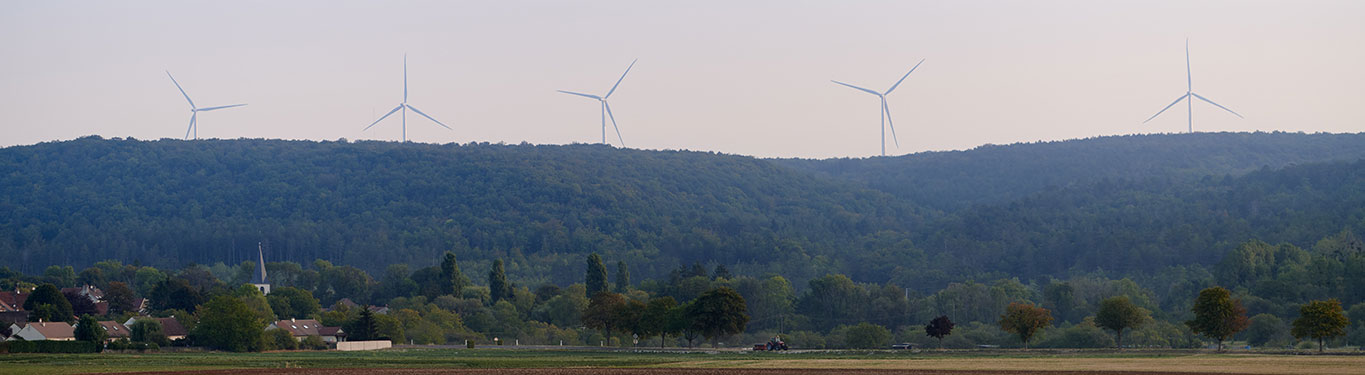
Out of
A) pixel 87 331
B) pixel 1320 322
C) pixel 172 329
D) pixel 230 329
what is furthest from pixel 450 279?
pixel 1320 322

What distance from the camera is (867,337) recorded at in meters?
126

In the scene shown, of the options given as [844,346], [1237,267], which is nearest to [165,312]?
[844,346]

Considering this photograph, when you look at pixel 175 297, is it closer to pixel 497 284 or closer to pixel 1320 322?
pixel 497 284

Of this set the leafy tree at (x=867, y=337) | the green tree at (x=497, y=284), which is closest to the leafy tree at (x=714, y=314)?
the leafy tree at (x=867, y=337)

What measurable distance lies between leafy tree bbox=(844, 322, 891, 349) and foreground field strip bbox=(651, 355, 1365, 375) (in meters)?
33.7

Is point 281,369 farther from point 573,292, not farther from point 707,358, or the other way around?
point 573,292

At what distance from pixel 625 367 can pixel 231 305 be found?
47.2 m

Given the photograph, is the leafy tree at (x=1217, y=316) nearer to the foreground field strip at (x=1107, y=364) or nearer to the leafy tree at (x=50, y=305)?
the foreground field strip at (x=1107, y=364)

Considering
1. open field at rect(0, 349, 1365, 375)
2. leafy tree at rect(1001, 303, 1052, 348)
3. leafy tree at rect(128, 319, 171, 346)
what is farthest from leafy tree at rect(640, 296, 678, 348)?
leafy tree at rect(128, 319, 171, 346)

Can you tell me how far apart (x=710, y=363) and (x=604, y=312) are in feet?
154

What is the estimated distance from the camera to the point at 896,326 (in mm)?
168875

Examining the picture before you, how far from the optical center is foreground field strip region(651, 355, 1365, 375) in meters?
72.6

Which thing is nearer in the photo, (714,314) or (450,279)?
(714,314)

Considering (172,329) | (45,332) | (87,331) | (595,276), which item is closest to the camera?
(87,331)
